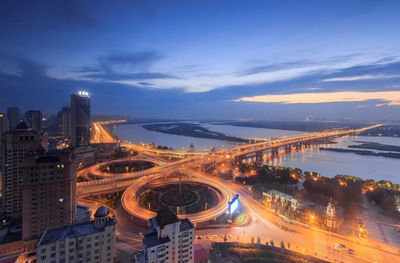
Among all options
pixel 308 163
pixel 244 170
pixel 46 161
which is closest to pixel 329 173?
pixel 308 163

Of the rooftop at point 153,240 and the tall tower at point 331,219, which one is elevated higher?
the rooftop at point 153,240

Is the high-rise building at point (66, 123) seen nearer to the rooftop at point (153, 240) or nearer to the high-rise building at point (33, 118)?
the high-rise building at point (33, 118)

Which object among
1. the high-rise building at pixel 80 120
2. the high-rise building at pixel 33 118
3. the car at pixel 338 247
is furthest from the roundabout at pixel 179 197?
the high-rise building at pixel 33 118

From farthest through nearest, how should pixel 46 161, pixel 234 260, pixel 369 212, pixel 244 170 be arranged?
1. pixel 244 170
2. pixel 369 212
3. pixel 46 161
4. pixel 234 260

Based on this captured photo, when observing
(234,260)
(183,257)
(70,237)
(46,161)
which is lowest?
(234,260)

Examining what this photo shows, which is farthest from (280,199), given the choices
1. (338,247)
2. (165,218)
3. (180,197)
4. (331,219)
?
(165,218)

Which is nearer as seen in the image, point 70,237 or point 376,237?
point 70,237

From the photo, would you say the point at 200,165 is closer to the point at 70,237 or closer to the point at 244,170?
the point at 244,170
